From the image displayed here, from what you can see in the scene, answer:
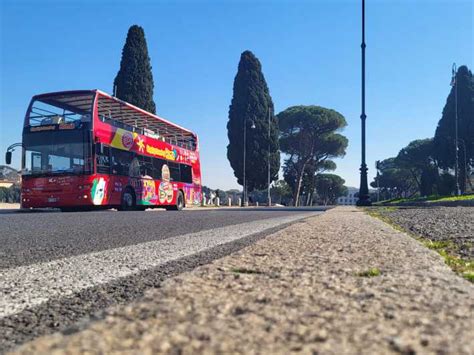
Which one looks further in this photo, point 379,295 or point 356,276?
point 356,276

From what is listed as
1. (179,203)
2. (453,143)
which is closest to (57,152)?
(179,203)

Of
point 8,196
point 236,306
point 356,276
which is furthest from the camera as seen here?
point 8,196

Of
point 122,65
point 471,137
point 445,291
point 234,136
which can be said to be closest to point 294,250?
point 445,291

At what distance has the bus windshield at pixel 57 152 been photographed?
13.5 metres

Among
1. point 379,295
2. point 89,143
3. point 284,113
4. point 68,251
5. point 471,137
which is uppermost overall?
point 284,113

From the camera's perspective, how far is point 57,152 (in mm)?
13727

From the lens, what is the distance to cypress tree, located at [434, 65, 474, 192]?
1708 inches

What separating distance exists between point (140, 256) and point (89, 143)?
1114 cm

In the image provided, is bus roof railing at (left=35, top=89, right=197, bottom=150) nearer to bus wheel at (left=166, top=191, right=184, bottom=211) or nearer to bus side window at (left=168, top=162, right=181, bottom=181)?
bus side window at (left=168, top=162, right=181, bottom=181)

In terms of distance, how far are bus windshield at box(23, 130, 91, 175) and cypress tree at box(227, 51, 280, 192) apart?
3281 cm

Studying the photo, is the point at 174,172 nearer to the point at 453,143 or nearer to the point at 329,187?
the point at 453,143

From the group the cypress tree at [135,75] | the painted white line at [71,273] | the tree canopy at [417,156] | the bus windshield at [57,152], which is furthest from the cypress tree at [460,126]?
the painted white line at [71,273]

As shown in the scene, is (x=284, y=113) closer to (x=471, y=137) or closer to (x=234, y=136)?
Answer: (x=234, y=136)

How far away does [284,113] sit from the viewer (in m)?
53.4
